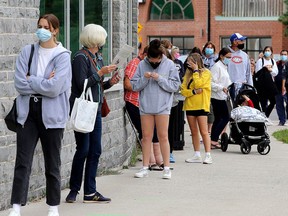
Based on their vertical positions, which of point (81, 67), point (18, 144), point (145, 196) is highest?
point (81, 67)

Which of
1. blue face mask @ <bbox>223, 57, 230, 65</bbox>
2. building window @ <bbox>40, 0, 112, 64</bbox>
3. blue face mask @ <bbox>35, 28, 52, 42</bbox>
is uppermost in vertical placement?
building window @ <bbox>40, 0, 112, 64</bbox>

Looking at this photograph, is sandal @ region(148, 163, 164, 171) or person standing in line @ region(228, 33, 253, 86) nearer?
sandal @ region(148, 163, 164, 171)

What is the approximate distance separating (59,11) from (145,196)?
242cm

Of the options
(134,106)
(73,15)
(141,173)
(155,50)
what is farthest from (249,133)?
(73,15)

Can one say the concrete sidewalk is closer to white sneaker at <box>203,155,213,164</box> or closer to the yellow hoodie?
white sneaker at <box>203,155,213,164</box>

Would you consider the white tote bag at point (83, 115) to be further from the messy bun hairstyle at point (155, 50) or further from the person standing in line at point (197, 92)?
the person standing in line at point (197, 92)

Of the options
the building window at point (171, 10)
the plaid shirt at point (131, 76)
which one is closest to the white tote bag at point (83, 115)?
the plaid shirt at point (131, 76)

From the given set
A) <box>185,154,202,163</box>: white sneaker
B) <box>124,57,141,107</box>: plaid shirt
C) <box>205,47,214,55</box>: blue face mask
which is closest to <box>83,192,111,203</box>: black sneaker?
<box>124,57,141,107</box>: plaid shirt

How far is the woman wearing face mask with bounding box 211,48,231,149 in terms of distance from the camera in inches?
638

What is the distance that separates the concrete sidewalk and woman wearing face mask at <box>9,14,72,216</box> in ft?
2.38

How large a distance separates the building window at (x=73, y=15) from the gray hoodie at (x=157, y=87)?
917 millimetres

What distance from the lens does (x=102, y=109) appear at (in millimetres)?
10289

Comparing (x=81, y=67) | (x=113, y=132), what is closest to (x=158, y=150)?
(x=113, y=132)

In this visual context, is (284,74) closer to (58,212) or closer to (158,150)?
(158,150)
